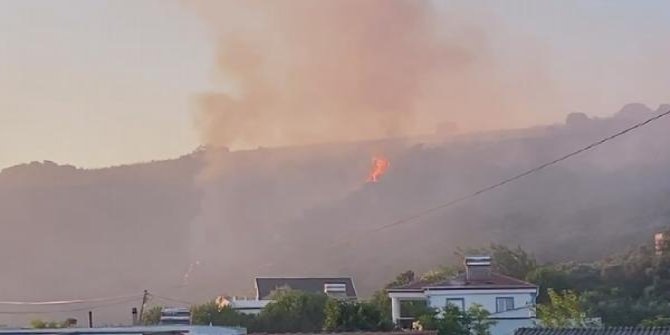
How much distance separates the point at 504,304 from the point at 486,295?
111 cm

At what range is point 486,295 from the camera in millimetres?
54219

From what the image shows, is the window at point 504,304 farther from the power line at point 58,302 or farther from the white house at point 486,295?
the power line at point 58,302

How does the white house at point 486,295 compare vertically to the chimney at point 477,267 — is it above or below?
below

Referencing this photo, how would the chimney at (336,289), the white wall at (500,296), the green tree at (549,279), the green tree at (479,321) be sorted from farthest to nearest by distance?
the green tree at (549,279), the chimney at (336,289), the white wall at (500,296), the green tree at (479,321)

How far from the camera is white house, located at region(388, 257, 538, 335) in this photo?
176ft

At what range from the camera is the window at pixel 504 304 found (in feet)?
179

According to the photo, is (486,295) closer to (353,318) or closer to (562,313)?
(562,313)

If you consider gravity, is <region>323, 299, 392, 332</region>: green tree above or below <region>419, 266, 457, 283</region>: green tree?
below

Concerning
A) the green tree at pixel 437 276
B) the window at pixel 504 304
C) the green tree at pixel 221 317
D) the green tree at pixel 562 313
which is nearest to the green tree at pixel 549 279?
the green tree at pixel 437 276

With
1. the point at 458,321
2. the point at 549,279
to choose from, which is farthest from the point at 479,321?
the point at 549,279

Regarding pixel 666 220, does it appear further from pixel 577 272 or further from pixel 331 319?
pixel 331 319

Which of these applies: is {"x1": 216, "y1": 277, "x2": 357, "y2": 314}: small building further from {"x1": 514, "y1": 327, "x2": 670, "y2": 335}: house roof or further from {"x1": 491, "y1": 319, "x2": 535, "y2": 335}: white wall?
{"x1": 514, "y1": 327, "x2": 670, "y2": 335}: house roof

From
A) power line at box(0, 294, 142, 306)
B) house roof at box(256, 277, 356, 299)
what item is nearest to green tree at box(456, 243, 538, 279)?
house roof at box(256, 277, 356, 299)

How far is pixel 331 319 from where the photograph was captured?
40.0 m
